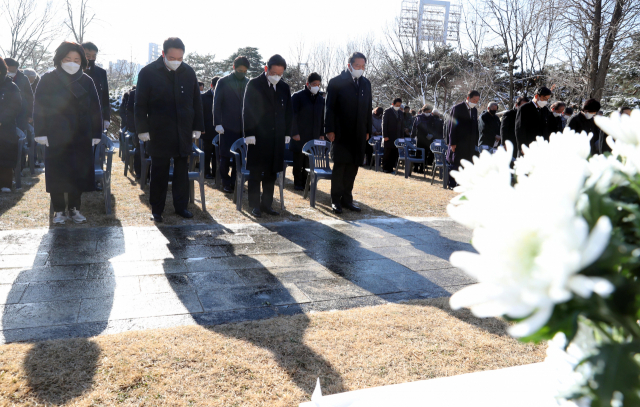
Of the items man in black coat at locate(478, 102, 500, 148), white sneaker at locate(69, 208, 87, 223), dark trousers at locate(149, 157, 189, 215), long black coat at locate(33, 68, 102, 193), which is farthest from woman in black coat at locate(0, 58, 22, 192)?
man in black coat at locate(478, 102, 500, 148)

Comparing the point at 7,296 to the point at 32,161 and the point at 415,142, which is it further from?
the point at 415,142

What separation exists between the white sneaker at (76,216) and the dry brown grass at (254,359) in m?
3.47

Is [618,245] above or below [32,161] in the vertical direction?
above

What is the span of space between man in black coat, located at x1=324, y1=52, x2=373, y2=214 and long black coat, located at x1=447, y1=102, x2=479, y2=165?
3497mm

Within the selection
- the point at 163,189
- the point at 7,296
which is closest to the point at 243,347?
the point at 7,296

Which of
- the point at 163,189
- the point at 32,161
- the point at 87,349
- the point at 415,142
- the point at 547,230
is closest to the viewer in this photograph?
the point at 547,230

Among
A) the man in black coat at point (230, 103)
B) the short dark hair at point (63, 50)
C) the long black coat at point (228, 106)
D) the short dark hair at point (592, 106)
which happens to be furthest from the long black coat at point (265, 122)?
the short dark hair at point (592, 106)

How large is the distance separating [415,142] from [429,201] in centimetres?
519

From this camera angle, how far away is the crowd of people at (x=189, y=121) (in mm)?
5629

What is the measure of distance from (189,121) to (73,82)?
1.35 metres

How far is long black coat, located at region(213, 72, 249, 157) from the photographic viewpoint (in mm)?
8258

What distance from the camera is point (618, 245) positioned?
538mm

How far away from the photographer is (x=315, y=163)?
8.27 meters


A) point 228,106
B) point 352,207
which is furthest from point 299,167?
point 352,207
